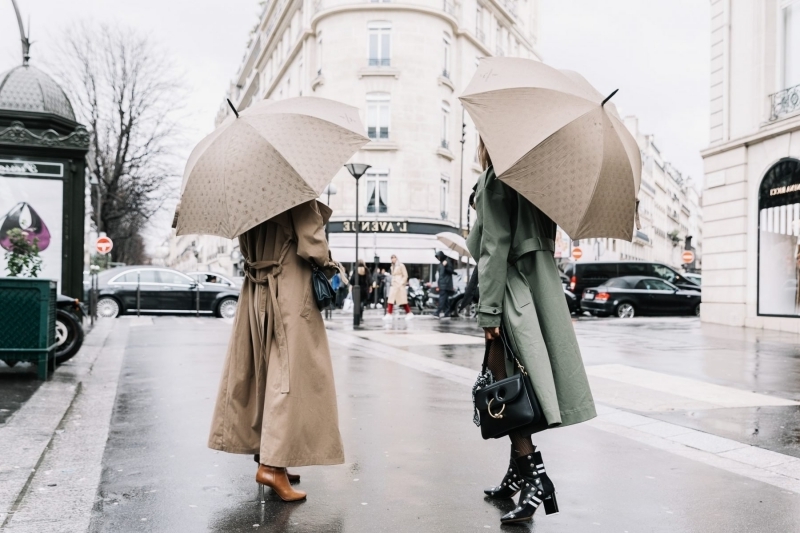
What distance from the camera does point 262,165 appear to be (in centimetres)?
394

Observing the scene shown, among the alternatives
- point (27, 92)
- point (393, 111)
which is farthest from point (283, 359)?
point (393, 111)

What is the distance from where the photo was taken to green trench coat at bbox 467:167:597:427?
3707mm

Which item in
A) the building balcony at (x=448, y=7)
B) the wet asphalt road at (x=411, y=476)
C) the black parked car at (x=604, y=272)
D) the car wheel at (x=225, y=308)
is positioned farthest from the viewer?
the building balcony at (x=448, y=7)

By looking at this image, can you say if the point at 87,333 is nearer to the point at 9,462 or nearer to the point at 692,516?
the point at 9,462

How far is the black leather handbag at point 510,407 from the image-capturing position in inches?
142

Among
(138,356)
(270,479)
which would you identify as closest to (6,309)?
(138,356)

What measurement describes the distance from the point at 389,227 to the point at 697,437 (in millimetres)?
33200

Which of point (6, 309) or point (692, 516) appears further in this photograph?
point (6, 309)

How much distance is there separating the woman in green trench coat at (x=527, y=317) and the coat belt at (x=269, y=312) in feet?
3.38

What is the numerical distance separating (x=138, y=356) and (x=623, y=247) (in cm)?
7953

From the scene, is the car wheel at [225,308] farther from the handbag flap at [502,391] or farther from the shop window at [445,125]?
the shop window at [445,125]

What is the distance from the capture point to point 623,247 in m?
85.0

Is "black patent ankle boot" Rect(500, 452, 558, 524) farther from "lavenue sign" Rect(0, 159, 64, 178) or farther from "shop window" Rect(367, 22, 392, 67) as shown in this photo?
"shop window" Rect(367, 22, 392, 67)

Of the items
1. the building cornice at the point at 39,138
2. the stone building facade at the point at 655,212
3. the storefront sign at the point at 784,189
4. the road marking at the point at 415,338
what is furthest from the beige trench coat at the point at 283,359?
the stone building facade at the point at 655,212
